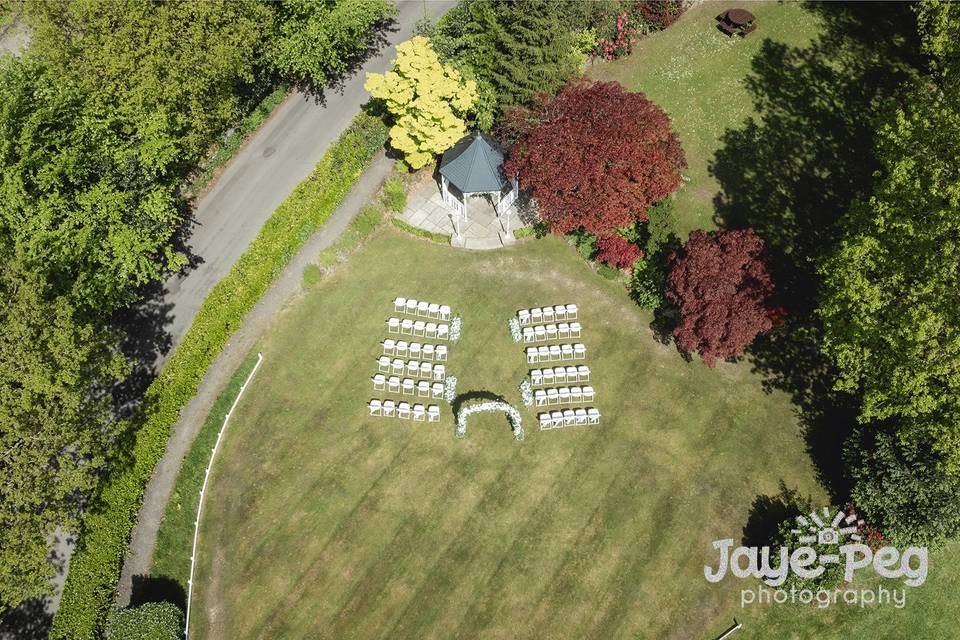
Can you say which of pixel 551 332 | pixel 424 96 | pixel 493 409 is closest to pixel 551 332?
pixel 551 332

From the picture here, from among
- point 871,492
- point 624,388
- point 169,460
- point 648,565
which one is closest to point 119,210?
point 169,460

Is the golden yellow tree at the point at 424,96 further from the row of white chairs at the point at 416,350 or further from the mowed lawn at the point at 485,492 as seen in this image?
the row of white chairs at the point at 416,350

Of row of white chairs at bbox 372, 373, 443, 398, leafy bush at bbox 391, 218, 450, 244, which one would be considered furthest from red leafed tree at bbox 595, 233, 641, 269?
row of white chairs at bbox 372, 373, 443, 398

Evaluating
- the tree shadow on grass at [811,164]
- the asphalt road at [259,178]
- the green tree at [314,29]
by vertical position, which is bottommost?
the tree shadow on grass at [811,164]

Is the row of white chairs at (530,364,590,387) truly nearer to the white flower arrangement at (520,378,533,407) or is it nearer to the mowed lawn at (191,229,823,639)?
the white flower arrangement at (520,378,533,407)

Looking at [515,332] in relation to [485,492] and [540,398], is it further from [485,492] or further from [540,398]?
[485,492]

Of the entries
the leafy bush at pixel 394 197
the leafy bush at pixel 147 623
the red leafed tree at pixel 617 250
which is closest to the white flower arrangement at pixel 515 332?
the red leafed tree at pixel 617 250
